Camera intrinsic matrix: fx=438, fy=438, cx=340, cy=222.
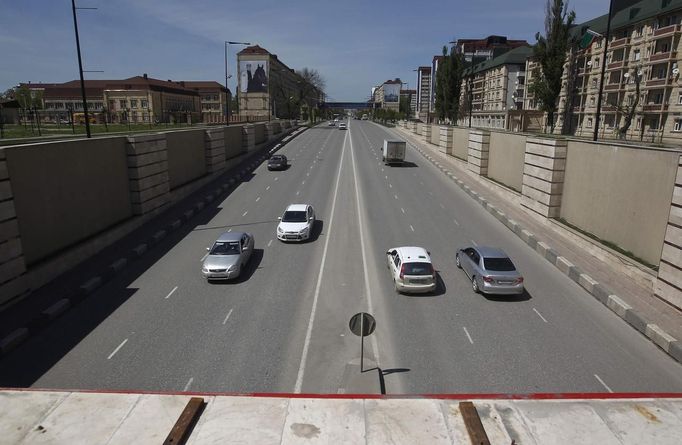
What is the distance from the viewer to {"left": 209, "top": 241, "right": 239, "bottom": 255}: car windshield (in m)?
18.5

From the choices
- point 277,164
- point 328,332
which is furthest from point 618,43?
point 328,332

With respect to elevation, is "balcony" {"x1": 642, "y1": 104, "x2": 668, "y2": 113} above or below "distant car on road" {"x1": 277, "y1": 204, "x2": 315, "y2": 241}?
above

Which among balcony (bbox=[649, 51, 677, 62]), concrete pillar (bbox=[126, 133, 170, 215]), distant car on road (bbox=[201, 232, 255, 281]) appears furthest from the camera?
balcony (bbox=[649, 51, 677, 62])

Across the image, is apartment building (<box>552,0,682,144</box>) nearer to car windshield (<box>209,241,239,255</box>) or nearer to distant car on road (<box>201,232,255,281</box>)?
distant car on road (<box>201,232,255,281</box>)

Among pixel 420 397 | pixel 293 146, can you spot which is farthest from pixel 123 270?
pixel 293 146

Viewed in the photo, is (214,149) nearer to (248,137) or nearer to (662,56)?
(248,137)

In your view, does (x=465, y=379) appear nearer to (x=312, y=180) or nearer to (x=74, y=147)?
(x=74, y=147)

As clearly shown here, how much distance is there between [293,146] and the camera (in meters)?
64.8

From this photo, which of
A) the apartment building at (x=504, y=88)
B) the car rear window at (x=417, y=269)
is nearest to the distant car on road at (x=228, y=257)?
the car rear window at (x=417, y=269)

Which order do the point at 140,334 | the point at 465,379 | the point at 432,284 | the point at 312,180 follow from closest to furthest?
the point at 465,379, the point at 140,334, the point at 432,284, the point at 312,180

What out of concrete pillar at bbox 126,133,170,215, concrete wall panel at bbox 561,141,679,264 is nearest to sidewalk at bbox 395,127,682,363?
concrete wall panel at bbox 561,141,679,264

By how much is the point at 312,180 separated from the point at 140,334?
2728 centimetres

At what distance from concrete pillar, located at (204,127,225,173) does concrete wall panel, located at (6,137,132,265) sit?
46.2ft

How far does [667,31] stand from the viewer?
167 feet
